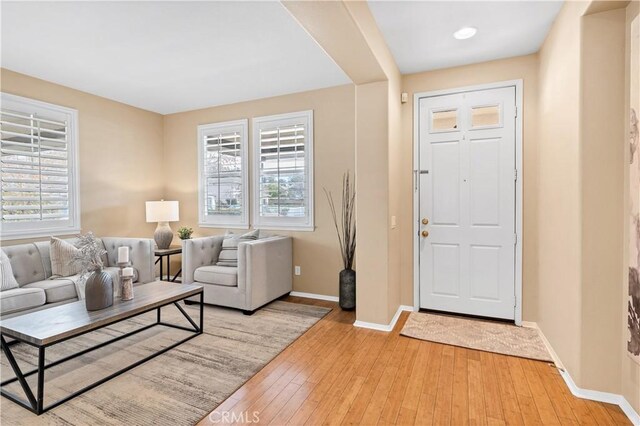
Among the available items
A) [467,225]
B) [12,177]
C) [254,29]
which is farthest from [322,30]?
[12,177]

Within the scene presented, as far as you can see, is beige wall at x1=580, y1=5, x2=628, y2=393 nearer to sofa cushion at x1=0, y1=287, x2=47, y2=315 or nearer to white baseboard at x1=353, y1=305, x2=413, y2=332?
white baseboard at x1=353, y1=305, x2=413, y2=332

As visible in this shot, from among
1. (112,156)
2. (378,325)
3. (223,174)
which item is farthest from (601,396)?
(112,156)

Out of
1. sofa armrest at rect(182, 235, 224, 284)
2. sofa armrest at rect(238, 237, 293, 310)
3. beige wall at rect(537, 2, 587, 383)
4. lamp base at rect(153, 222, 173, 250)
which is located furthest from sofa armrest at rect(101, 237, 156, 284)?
A: beige wall at rect(537, 2, 587, 383)

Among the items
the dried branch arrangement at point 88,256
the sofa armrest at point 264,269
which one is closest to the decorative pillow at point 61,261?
the dried branch arrangement at point 88,256

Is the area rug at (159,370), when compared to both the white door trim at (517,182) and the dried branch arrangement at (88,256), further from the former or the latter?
the white door trim at (517,182)

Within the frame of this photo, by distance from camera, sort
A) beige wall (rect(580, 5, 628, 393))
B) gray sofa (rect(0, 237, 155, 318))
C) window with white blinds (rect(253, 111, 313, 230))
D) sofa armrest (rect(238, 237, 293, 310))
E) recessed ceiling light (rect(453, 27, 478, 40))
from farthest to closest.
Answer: window with white blinds (rect(253, 111, 313, 230)) < sofa armrest (rect(238, 237, 293, 310)) < gray sofa (rect(0, 237, 155, 318)) < recessed ceiling light (rect(453, 27, 478, 40)) < beige wall (rect(580, 5, 628, 393))

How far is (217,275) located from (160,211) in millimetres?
1703

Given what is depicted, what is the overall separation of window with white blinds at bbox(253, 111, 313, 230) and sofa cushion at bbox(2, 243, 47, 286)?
7.98 ft

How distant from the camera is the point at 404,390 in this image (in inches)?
82.3

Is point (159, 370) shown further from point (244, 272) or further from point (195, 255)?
point (195, 255)

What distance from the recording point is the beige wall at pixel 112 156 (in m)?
3.88

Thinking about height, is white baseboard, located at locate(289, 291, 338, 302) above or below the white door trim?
below

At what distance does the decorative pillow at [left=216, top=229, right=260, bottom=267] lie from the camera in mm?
3885

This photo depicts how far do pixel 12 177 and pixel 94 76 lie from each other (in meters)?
1.43
